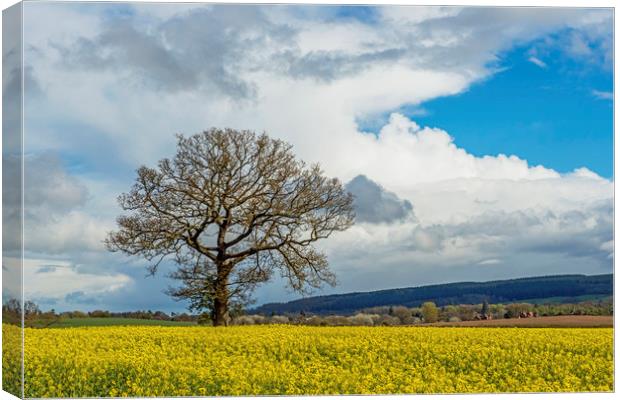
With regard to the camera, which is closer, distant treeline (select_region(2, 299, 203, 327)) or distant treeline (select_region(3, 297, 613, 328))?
distant treeline (select_region(2, 299, 203, 327))

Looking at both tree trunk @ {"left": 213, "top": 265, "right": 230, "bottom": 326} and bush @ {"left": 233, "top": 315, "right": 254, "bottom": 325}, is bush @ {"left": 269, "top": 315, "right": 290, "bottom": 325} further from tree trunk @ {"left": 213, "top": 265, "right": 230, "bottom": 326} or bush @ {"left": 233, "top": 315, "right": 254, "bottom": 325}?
tree trunk @ {"left": 213, "top": 265, "right": 230, "bottom": 326}

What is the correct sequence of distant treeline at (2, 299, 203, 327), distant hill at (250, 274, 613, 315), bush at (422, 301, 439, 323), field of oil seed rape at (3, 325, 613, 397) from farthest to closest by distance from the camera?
bush at (422, 301, 439, 323) → distant hill at (250, 274, 613, 315) → field of oil seed rape at (3, 325, 613, 397) → distant treeline at (2, 299, 203, 327)

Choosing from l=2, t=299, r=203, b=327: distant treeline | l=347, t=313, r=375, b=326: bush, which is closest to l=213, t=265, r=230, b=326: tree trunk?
l=2, t=299, r=203, b=327: distant treeline

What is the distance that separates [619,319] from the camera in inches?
527

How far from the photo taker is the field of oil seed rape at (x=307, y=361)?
39.9ft

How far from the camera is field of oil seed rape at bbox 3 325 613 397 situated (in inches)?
479

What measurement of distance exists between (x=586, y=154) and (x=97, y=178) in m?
5.72

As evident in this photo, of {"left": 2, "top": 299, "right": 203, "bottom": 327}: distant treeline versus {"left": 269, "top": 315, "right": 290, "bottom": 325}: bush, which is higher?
{"left": 2, "top": 299, "right": 203, "bottom": 327}: distant treeline

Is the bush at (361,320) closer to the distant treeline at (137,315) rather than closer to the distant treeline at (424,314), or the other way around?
the distant treeline at (424,314)

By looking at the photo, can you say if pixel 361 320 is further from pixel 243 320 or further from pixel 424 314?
pixel 243 320

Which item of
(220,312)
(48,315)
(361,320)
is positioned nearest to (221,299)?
(220,312)

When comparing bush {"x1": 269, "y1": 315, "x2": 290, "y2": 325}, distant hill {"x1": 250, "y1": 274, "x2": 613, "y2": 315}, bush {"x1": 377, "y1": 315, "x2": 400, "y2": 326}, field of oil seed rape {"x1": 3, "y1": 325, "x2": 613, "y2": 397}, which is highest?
distant hill {"x1": 250, "y1": 274, "x2": 613, "y2": 315}

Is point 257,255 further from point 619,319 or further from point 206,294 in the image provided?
point 619,319

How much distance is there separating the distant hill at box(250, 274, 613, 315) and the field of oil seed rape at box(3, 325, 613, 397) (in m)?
0.29
